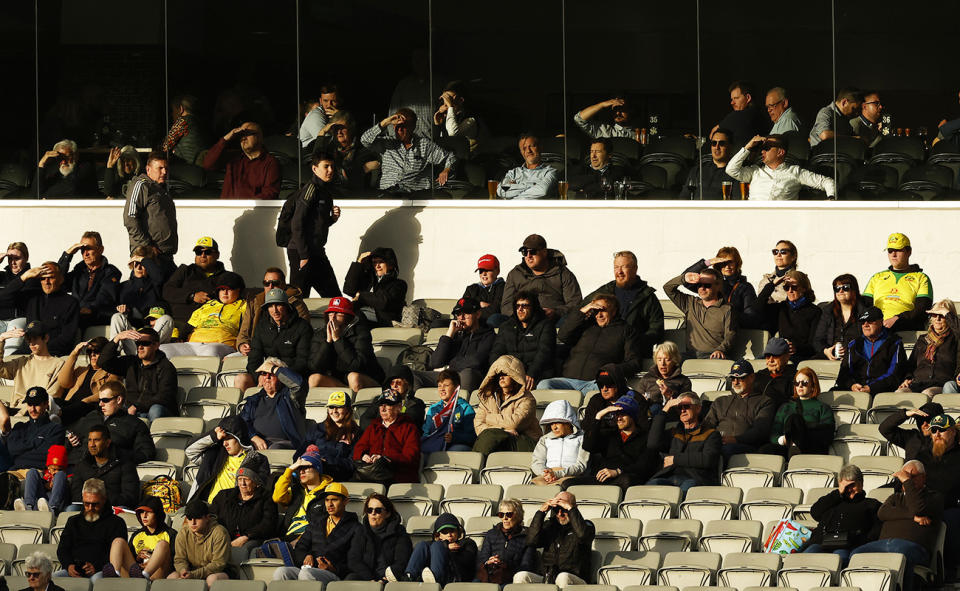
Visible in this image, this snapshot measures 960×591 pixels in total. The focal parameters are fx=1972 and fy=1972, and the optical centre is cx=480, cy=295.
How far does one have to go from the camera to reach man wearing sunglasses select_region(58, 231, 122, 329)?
17219mm

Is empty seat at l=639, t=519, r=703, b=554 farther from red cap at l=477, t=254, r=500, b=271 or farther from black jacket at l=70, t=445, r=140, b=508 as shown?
red cap at l=477, t=254, r=500, b=271

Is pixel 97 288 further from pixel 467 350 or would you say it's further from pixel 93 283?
pixel 467 350

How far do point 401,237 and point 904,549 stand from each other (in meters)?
7.68

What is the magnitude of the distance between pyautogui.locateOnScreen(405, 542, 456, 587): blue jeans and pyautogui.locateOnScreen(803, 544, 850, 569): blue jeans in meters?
2.23

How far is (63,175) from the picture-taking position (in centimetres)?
1947

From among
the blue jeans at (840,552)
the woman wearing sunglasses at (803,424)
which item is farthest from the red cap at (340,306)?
the blue jeans at (840,552)

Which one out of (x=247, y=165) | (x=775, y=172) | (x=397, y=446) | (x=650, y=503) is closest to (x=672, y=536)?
(x=650, y=503)

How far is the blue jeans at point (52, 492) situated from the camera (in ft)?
45.6

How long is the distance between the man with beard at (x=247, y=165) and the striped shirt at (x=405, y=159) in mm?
983

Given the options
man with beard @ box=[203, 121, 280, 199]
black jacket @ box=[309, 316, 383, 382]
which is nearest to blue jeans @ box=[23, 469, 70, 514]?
black jacket @ box=[309, 316, 383, 382]

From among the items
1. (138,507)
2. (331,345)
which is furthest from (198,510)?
(331,345)

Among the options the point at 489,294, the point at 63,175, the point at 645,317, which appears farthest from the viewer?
the point at 63,175

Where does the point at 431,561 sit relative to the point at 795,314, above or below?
below

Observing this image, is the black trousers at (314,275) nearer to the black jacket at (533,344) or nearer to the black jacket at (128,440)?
the black jacket at (533,344)
